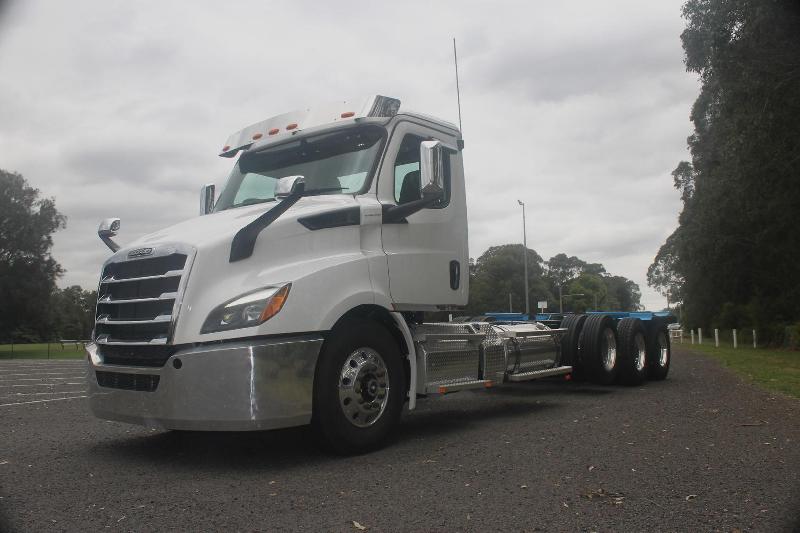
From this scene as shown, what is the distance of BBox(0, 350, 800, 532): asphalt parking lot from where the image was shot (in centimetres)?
390

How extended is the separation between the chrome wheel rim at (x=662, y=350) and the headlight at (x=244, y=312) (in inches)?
348

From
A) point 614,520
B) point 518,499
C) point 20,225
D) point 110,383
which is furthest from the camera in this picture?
point 20,225

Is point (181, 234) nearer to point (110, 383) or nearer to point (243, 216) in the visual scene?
point (243, 216)

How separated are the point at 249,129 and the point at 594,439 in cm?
458

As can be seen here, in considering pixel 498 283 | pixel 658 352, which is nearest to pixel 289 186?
pixel 658 352

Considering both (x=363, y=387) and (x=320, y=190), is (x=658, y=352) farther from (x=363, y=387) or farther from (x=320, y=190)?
(x=320, y=190)

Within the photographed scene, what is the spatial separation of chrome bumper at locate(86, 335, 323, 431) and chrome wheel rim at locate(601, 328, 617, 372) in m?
6.45

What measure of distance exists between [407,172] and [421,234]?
2.00 feet

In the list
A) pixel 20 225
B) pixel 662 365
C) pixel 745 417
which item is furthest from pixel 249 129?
pixel 20 225

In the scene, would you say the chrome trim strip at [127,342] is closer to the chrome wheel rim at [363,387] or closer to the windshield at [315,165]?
the chrome wheel rim at [363,387]

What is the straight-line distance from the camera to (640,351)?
1129 centimetres

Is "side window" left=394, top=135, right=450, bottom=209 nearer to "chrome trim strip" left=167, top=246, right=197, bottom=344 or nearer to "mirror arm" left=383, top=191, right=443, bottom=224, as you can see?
"mirror arm" left=383, top=191, right=443, bottom=224

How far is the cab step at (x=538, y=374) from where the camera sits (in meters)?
8.11

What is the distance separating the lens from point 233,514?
4043mm
